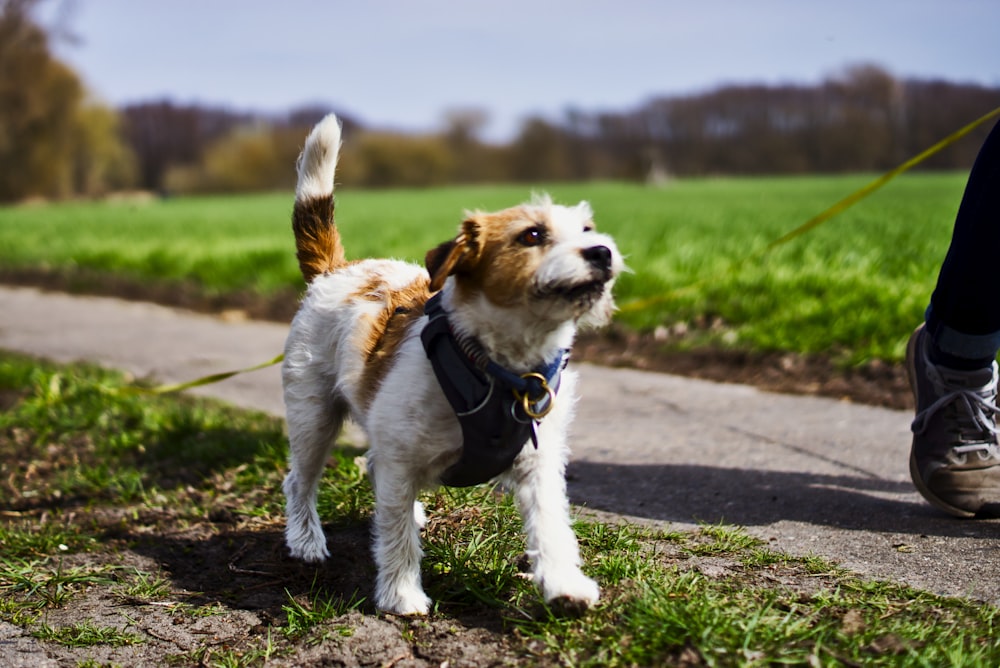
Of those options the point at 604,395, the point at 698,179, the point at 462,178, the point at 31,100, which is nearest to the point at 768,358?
the point at 604,395

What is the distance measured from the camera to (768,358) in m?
6.79

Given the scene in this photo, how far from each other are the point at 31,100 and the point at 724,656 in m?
70.2

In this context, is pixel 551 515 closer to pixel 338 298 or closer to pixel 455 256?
pixel 455 256

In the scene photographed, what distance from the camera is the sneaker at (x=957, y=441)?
3641 mm

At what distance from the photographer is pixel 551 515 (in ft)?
9.59

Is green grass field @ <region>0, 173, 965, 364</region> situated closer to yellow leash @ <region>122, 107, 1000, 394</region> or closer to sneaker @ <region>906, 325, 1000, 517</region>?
yellow leash @ <region>122, 107, 1000, 394</region>

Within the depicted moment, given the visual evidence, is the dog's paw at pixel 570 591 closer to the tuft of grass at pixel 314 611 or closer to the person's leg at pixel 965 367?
the tuft of grass at pixel 314 611

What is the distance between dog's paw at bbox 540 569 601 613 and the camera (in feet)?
8.75

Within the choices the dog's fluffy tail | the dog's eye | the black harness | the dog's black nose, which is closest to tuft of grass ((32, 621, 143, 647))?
the black harness

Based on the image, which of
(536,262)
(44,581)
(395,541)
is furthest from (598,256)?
(44,581)

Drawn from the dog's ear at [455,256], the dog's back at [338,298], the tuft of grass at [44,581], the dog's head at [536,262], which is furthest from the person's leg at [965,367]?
the tuft of grass at [44,581]

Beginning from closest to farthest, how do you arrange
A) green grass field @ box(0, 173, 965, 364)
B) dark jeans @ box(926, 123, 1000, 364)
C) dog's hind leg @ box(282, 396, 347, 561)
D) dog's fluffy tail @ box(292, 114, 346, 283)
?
dark jeans @ box(926, 123, 1000, 364), dog's hind leg @ box(282, 396, 347, 561), dog's fluffy tail @ box(292, 114, 346, 283), green grass field @ box(0, 173, 965, 364)

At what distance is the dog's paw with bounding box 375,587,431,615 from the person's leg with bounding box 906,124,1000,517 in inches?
85.2

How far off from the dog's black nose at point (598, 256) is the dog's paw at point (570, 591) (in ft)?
3.10
